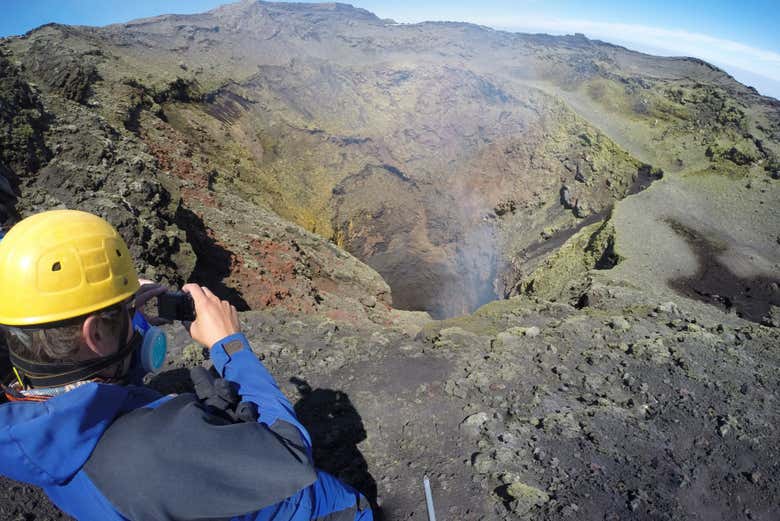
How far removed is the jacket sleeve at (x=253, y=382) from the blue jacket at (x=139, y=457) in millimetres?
161

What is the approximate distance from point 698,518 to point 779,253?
13.2 meters

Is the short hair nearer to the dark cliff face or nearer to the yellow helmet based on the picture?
the yellow helmet

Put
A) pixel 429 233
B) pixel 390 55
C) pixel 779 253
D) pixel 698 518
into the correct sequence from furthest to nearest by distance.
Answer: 1. pixel 390 55
2. pixel 429 233
3. pixel 779 253
4. pixel 698 518

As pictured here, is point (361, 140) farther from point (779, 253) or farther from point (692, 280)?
point (779, 253)

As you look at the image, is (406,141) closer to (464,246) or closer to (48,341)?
(464,246)

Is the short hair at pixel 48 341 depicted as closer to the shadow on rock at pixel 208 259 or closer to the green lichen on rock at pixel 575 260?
the shadow on rock at pixel 208 259

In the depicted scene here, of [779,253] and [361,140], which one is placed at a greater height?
[361,140]

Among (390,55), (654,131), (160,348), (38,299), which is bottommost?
(160,348)

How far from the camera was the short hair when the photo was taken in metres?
1.26

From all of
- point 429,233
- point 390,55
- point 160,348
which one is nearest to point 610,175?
point 429,233

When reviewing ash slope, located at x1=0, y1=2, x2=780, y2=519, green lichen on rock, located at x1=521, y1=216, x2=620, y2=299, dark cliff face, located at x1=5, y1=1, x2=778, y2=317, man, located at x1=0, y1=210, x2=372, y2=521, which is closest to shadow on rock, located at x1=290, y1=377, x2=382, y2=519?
ash slope, located at x1=0, y1=2, x2=780, y2=519

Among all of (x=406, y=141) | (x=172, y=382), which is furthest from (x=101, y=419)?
(x=406, y=141)

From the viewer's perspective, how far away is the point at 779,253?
12023mm

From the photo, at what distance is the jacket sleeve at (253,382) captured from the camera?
147 centimetres
